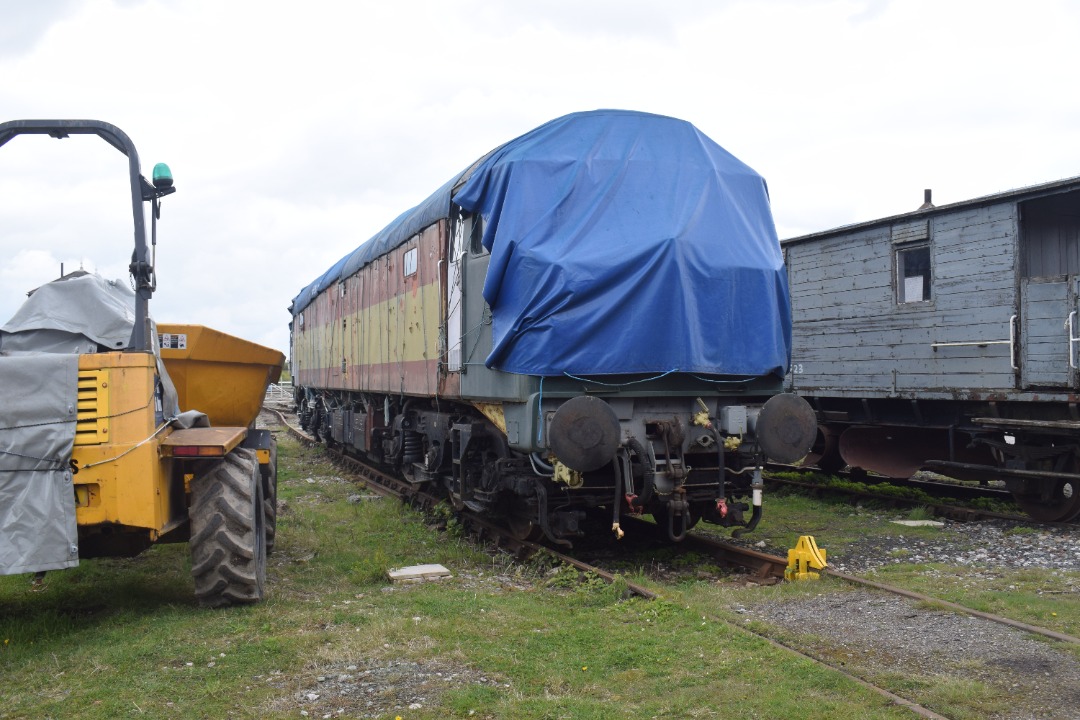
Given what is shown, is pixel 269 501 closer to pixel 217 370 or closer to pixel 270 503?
pixel 270 503

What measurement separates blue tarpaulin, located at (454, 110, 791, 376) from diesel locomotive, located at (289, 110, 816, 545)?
0.04ft

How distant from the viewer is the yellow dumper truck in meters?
5.24

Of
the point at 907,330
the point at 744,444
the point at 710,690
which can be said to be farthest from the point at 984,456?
the point at 710,690

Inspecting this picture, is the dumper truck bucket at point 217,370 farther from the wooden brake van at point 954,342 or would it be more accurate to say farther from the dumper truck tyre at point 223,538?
the wooden brake van at point 954,342

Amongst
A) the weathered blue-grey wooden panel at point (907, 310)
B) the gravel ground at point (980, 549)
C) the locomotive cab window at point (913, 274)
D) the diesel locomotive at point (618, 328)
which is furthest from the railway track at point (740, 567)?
the locomotive cab window at point (913, 274)

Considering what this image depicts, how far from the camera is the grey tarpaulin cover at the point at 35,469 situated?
5168 millimetres

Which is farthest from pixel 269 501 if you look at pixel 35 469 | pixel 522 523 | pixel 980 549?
pixel 980 549

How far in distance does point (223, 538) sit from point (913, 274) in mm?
9755

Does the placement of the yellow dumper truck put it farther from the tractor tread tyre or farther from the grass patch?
the tractor tread tyre

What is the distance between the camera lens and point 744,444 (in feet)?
25.8

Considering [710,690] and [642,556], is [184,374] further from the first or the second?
[710,690]

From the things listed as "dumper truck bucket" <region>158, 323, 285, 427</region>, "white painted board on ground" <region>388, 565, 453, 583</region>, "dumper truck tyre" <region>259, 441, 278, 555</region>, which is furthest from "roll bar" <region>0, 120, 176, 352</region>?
"white painted board on ground" <region>388, 565, 453, 583</region>

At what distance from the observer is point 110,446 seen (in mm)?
5414

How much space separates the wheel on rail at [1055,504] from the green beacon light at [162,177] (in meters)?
9.39
